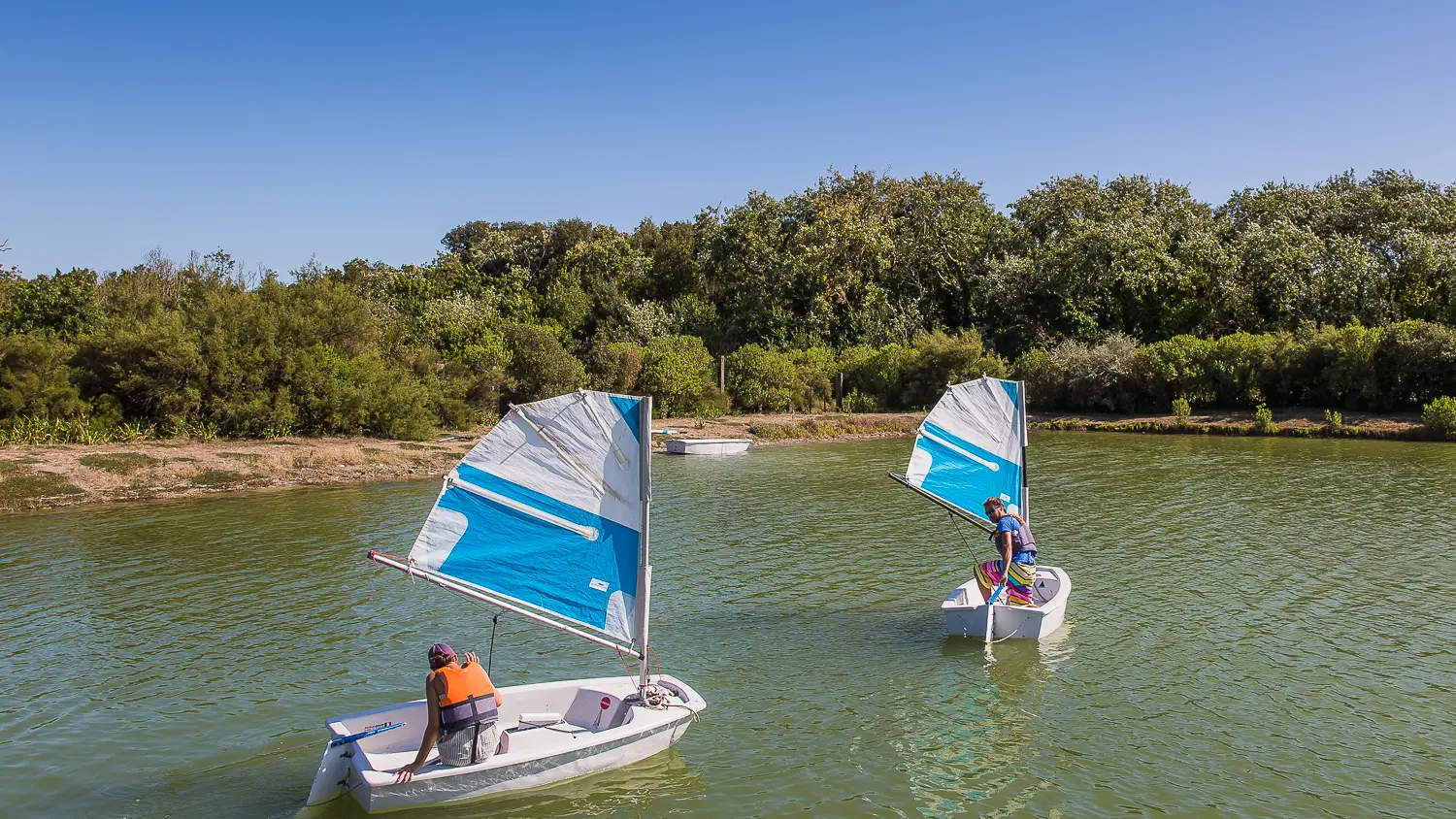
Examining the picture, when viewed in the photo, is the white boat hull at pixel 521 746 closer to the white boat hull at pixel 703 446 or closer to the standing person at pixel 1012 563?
the standing person at pixel 1012 563

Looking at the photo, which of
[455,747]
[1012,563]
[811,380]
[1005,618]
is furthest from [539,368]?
[455,747]

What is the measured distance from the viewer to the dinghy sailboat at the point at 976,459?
59.3ft

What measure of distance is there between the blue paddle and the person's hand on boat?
2.19 feet

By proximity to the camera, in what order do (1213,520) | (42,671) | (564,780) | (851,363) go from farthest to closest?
(851,363) < (1213,520) < (42,671) < (564,780)

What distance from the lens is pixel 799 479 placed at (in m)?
37.2

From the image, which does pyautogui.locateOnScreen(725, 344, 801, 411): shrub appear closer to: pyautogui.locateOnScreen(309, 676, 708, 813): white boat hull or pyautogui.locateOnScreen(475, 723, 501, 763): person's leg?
pyautogui.locateOnScreen(309, 676, 708, 813): white boat hull

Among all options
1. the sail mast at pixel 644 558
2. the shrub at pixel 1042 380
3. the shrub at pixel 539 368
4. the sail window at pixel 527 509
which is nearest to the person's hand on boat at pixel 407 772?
the sail mast at pixel 644 558

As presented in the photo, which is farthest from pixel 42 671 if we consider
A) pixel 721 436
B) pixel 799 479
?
pixel 721 436

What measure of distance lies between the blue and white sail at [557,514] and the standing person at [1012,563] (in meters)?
6.68

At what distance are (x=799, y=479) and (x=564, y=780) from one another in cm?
2594

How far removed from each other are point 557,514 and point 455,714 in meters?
2.68

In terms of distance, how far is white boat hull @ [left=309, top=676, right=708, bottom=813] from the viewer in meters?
10.9

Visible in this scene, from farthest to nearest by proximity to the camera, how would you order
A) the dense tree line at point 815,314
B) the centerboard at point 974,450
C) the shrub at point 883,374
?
1. the shrub at point 883,374
2. the dense tree line at point 815,314
3. the centerboard at point 974,450

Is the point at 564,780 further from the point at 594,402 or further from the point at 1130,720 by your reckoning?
the point at 1130,720
